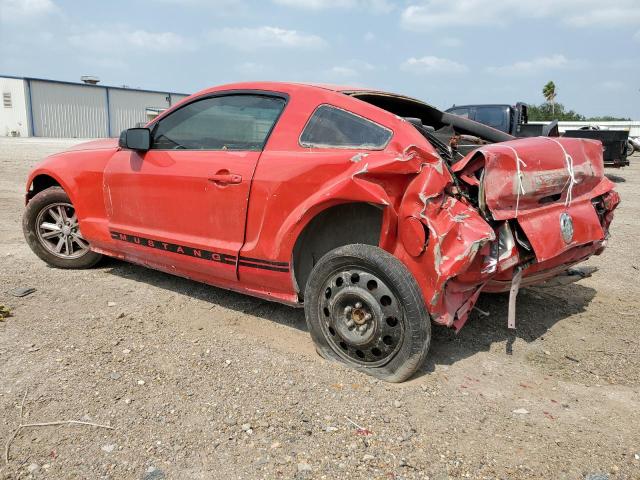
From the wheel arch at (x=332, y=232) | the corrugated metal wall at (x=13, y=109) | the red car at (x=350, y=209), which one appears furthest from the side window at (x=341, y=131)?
the corrugated metal wall at (x=13, y=109)

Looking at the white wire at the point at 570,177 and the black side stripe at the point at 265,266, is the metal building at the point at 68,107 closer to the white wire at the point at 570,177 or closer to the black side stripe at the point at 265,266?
the black side stripe at the point at 265,266

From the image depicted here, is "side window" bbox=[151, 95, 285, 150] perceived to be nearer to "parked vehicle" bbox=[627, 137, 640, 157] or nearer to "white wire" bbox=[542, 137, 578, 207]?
"white wire" bbox=[542, 137, 578, 207]

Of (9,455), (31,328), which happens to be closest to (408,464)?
(9,455)

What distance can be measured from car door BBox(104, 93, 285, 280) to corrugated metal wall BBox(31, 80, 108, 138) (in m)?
37.1

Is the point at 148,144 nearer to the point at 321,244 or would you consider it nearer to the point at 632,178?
the point at 321,244

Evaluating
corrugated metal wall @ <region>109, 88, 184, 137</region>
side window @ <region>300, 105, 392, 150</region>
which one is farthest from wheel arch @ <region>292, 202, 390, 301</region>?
corrugated metal wall @ <region>109, 88, 184, 137</region>

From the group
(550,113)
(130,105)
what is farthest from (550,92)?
(130,105)

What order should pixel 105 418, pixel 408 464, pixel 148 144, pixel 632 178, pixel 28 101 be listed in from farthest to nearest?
1. pixel 28 101
2. pixel 632 178
3. pixel 148 144
4. pixel 105 418
5. pixel 408 464

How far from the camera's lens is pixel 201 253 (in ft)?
12.1

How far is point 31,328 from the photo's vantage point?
3.60 meters

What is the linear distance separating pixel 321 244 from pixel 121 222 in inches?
70.3

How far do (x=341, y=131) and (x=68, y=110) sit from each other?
132ft

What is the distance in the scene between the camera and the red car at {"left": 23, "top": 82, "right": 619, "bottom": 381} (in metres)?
2.83

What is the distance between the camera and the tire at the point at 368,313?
2789 millimetres
